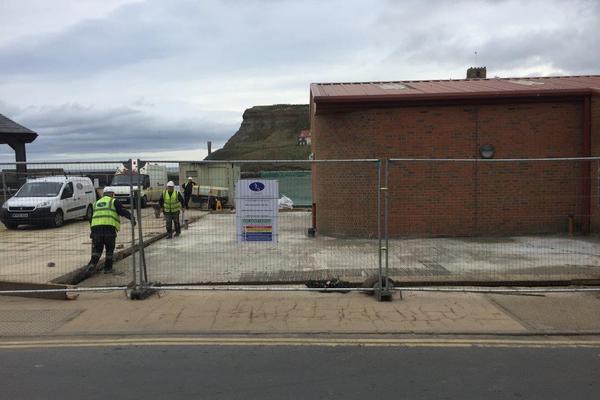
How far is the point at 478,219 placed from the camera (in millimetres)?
13086

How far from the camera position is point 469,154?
1322cm

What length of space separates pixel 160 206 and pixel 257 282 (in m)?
7.00

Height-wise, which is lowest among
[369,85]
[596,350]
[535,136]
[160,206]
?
[596,350]

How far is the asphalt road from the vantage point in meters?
4.29

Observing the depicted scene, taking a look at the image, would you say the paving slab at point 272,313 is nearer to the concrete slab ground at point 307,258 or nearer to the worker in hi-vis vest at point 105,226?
the concrete slab ground at point 307,258

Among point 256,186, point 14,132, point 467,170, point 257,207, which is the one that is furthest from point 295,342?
point 14,132

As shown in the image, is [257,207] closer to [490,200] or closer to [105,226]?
[105,226]

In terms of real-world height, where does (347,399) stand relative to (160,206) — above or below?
below

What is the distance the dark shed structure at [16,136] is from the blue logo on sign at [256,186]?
17779 mm

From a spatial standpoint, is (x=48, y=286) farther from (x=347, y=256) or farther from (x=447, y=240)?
(x=447, y=240)

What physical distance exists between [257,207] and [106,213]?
354 centimetres

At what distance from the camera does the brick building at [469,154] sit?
1301 centimetres

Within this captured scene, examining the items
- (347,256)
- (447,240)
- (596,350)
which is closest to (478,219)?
(447,240)

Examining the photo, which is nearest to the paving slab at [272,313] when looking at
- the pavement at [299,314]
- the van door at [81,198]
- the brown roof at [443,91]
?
the pavement at [299,314]
